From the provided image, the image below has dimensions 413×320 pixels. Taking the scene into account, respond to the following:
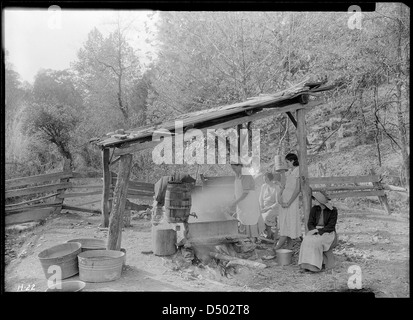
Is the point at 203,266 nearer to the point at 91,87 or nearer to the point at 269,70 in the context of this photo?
the point at 269,70

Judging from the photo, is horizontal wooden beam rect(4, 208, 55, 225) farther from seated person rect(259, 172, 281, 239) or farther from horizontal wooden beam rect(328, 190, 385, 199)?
horizontal wooden beam rect(328, 190, 385, 199)

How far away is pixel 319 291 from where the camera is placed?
499 centimetres

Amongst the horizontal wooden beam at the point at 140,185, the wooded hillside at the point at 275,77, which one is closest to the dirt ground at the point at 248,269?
the horizontal wooden beam at the point at 140,185

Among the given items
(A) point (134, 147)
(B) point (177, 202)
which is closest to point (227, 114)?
(A) point (134, 147)

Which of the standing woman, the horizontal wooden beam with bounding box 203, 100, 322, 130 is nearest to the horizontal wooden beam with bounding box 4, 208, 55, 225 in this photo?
the horizontal wooden beam with bounding box 203, 100, 322, 130

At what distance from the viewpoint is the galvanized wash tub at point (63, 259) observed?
17.6ft

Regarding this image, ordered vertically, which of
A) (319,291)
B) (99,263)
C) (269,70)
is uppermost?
(269,70)

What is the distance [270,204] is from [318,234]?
1926 millimetres

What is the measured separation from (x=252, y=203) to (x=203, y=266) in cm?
164

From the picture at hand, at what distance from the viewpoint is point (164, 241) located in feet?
22.0

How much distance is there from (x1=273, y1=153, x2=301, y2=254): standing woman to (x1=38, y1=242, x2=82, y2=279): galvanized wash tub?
11.8 feet

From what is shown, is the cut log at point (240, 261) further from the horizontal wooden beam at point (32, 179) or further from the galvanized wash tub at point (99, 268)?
the horizontal wooden beam at point (32, 179)

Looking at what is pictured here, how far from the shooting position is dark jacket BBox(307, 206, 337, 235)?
5812 millimetres
